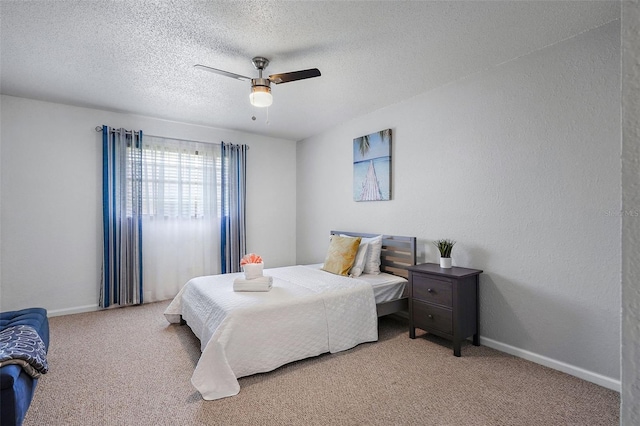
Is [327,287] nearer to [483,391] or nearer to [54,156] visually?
[483,391]

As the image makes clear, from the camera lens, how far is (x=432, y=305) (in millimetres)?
2941

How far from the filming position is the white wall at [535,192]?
2279 millimetres

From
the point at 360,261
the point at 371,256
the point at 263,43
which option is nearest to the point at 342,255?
the point at 360,261

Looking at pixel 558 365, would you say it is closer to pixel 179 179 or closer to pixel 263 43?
pixel 263 43

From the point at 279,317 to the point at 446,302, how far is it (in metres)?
1.48

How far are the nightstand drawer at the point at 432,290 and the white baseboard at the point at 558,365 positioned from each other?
24.4 inches

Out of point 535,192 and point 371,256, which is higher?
point 535,192

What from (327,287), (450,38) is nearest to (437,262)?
(327,287)

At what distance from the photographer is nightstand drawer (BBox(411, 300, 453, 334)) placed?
111 inches

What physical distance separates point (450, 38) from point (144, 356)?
3682mm

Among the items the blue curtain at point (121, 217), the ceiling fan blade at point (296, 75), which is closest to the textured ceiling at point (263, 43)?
the ceiling fan blade at point (296, 75)

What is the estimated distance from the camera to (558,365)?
2488 millimetres

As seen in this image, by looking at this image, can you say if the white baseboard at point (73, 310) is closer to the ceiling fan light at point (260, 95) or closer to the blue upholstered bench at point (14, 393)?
the blue upholstered bench at point (14, 393)

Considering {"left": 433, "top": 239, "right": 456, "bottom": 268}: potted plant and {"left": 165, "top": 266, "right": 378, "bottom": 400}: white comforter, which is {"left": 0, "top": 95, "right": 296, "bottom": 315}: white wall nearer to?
{"left": 165, "top": 266, "right": 378, "bottom": 400}: white comforter
